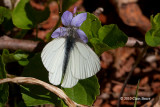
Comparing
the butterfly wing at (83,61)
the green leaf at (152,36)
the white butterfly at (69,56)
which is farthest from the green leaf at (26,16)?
the green leaf at (152,36)

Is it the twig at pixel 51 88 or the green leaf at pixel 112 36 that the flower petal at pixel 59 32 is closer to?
the green leaf at pixel 112 36

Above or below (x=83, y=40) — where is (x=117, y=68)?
Answer: below

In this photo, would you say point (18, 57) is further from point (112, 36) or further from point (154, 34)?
point (154, 34)

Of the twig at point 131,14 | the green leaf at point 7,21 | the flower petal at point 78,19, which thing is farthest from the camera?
the twig at point 131,14

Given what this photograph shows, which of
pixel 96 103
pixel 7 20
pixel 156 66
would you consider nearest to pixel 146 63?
pixel 156 66

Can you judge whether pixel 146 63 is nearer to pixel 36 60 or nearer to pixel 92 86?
pixel 92 86

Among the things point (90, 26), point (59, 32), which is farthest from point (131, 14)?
point (59, 32)
